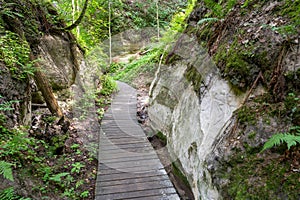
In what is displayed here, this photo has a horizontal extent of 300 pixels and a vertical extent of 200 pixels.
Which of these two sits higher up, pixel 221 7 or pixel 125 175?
pixel 221 7

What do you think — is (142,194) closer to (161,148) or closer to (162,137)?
(161,148)

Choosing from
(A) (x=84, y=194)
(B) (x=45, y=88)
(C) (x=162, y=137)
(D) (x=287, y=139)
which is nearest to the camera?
(D) (x=287, y=139)

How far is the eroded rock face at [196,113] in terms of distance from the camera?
2852mm

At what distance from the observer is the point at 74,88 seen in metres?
7.94

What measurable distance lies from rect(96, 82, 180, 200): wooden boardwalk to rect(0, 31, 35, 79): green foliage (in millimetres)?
2606

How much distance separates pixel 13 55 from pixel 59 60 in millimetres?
3187

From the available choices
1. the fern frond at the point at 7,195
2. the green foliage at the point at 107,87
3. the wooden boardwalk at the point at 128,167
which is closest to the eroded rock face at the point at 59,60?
the wooden boardwalk at the point at 128,167

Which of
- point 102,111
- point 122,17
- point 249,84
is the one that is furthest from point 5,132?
point 122,17

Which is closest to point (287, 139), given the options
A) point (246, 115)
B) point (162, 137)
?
point (246, 115)

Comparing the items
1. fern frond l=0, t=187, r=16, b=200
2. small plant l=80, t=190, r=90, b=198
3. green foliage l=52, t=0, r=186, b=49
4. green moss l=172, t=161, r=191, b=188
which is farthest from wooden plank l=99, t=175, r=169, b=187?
green foliage l=52, t=0, r=186, b=49

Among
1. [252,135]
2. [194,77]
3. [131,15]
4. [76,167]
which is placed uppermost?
[131,15]

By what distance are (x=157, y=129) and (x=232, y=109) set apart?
3.50m

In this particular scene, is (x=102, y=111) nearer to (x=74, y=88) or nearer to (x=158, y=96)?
(x=74, y=88)

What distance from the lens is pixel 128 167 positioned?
15.5ft
